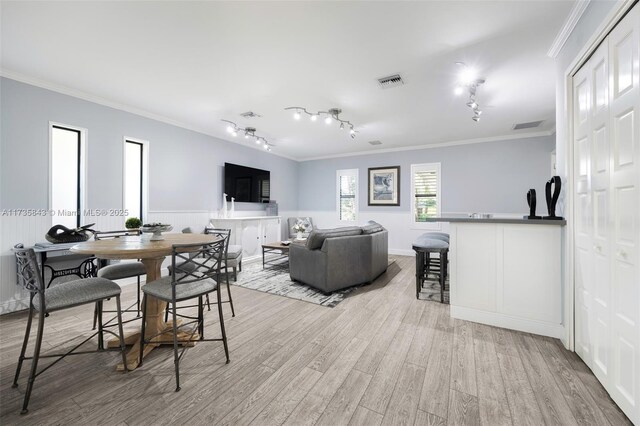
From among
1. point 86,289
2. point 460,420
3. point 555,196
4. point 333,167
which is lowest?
point 460,420

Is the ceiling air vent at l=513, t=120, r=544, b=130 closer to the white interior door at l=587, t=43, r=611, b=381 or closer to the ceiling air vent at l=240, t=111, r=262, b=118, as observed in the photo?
the white interior door at l=587, t=43, r=611, b=381

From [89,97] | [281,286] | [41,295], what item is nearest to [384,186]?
[281,286]

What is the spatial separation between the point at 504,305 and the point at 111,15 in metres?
4.31

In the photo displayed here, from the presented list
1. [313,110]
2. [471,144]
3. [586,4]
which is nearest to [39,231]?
[313,110]

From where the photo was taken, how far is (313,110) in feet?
13.5

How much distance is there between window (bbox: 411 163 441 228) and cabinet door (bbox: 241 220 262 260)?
3.75m

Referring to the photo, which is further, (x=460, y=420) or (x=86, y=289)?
(x=86, y=289)

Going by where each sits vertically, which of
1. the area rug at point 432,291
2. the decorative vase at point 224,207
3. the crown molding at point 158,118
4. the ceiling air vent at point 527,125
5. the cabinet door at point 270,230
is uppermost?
the ceiling air vent at point 527,125

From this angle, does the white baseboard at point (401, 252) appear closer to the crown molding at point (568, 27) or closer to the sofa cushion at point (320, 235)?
the sofa cushion at point (320, 235)

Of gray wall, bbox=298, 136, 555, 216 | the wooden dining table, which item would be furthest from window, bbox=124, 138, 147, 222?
gray wall, bbox=298, 136, 555, 216

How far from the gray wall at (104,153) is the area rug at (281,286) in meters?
1.76

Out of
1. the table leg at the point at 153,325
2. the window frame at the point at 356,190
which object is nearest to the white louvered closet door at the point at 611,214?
the table leg at the point at 153,325

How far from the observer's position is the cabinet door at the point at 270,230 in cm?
592

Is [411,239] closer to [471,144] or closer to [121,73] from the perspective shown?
[471,144]
